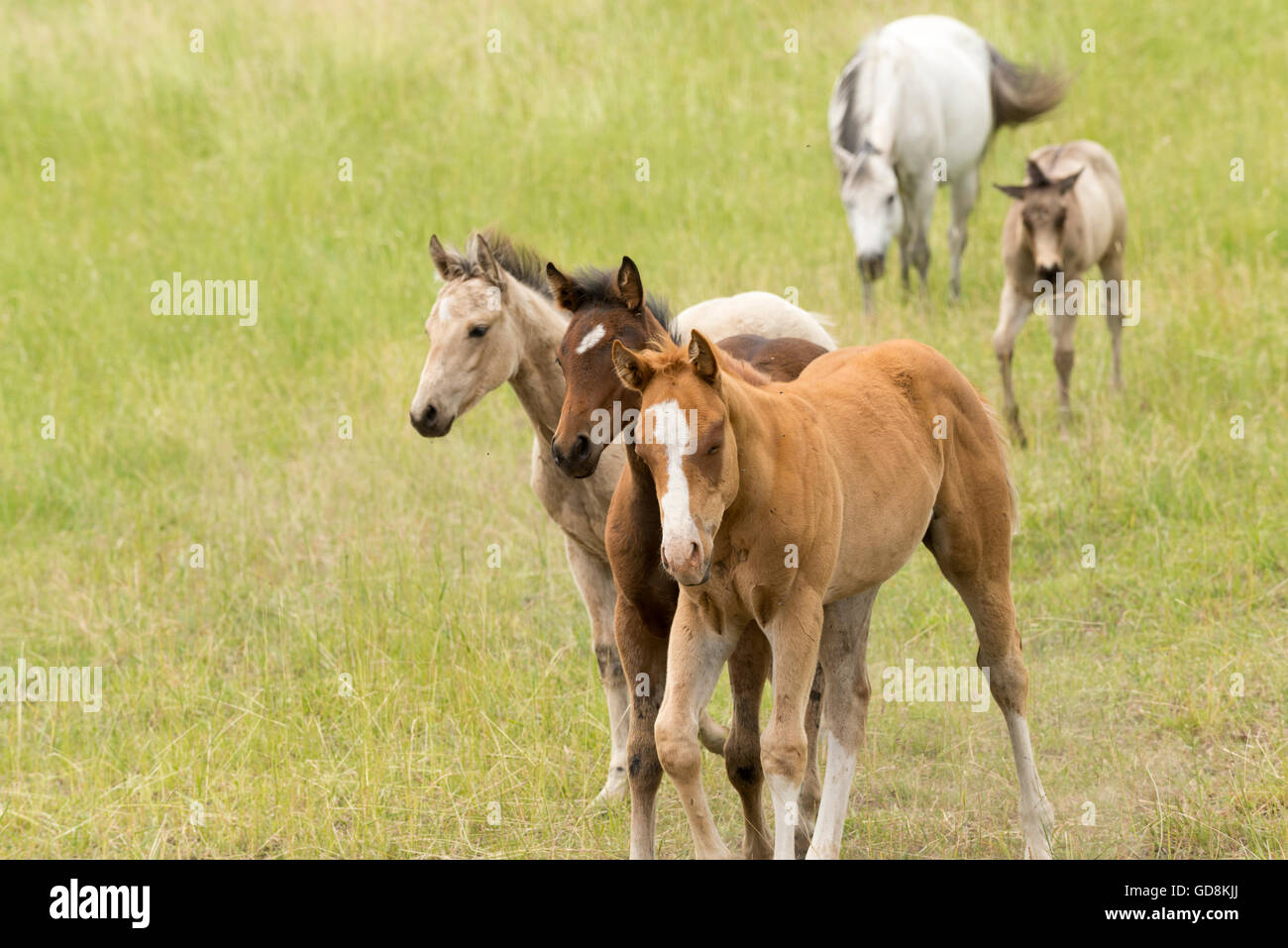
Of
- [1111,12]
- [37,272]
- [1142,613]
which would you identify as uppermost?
[1111,12]

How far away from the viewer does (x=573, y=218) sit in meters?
13.4

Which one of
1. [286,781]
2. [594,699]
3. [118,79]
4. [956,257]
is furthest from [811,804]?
[118,79]

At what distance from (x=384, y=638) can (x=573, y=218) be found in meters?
7.09

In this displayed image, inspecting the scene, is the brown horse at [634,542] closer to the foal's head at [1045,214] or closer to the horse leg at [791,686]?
the horse leg at [791,686]

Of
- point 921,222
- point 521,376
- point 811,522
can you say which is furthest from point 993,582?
point 921,222

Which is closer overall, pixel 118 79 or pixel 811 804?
pixel 811 804

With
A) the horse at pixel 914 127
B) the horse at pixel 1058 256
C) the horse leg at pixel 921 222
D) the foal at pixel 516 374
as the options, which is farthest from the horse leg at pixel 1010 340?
the foal at pixel 516 374

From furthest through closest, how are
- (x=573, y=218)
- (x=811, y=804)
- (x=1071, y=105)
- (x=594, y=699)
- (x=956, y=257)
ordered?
(x=1071, y=105)
(x=573, y=218)
(x=956, y=257)
(x=594, y=699)
(x=811, y=804)

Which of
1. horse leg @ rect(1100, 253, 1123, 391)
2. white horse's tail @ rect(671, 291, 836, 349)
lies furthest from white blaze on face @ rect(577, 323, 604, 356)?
horse leg @ rect(1100, 253, 1123, 391)

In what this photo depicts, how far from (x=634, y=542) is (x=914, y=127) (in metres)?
8.97

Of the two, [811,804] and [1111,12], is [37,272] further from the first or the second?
[1111,12]

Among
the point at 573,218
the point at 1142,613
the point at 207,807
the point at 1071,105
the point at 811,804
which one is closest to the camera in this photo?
the point at 811,804

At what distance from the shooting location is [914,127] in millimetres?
12461

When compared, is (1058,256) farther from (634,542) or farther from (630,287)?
(634,542)
